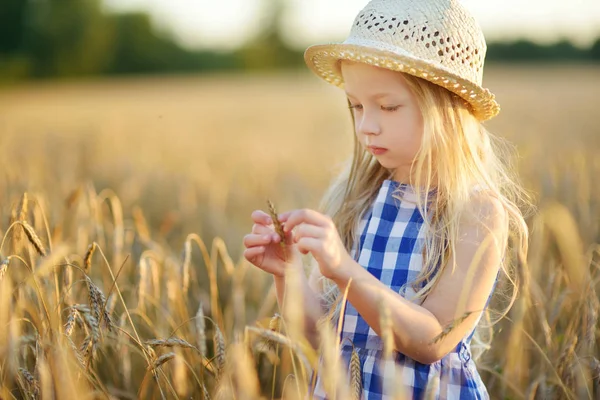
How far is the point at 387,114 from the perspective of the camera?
4.96ft

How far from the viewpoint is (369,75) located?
60.4 inches

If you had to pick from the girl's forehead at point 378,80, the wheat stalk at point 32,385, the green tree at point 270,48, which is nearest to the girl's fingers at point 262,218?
the girl's forehead at point 378,80

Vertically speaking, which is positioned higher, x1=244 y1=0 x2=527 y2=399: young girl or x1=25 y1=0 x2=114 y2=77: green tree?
x1=25 y1=0 x2=114 y2=77: green tree

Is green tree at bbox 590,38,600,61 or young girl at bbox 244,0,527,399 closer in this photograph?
young girl at bbox 244,0,527,399

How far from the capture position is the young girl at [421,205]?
144 centimetres

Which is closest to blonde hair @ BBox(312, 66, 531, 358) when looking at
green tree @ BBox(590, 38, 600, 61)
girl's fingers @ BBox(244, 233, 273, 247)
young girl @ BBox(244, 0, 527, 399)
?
young girl @ BBox(244, 0, 527, 399)

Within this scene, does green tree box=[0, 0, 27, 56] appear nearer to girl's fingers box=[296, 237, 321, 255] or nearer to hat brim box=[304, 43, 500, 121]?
hat brim box=[304, 43, 500, 121]

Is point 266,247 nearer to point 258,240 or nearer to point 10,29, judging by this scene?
point 258,240

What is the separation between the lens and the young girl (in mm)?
1438

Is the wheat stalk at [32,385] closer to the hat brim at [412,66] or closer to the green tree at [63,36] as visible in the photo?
the hat brim at [412,66]

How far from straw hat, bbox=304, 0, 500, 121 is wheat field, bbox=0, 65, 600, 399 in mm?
416

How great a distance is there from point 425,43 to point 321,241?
1.91 feet

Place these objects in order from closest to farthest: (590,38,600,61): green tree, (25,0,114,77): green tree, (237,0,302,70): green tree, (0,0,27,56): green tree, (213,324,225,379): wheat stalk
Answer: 1. (213,324,225,379): wheat stalk
2. (590,38,600,61): green tree
3. (0,0,27,56): green tree
4. (25,0,114,77): green tree
5. (237,0,302,70): green tree

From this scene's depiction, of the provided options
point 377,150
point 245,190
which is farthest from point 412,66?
point 245,190
